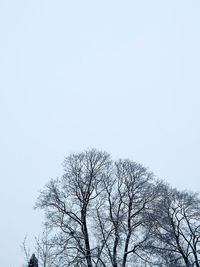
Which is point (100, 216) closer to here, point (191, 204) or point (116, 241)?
point (116, 241)

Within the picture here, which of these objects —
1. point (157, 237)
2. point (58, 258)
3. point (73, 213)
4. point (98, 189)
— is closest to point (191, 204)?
point (157, 237)

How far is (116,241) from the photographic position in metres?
22.7

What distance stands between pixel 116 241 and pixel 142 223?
10.5 feet

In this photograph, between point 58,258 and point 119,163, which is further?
point 119,163

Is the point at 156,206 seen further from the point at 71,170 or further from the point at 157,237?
the point at 71,170

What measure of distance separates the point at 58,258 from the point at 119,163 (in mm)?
9990

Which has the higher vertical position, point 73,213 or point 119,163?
point 119,163

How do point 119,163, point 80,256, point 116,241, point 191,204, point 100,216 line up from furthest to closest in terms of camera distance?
point 191,204 < point 119,163 < point 100,216 < point 116,241 < point 80,256

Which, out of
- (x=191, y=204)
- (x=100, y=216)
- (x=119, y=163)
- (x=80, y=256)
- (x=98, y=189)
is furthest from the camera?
(x=191, y=204)

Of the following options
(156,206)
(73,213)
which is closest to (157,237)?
(156,206)

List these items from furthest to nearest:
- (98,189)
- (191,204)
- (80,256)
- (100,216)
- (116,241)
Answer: (191,204) → (98,189) → (100,216) → (116,241) → (80,256)

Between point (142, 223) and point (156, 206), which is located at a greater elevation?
point (156, 206)

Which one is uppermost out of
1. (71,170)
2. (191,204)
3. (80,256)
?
(71,170)

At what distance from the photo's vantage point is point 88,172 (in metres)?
26.7
